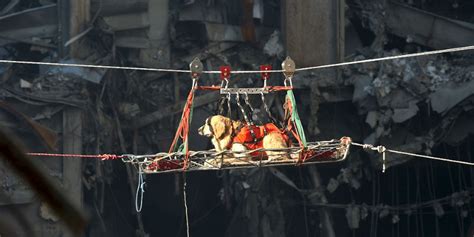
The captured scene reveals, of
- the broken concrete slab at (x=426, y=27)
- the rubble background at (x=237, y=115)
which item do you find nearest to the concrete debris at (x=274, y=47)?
the rubble background at (x=237, y=115)

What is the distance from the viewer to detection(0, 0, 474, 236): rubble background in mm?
22234

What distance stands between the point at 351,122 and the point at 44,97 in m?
6.52

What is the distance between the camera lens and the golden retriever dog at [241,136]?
12.7 metres

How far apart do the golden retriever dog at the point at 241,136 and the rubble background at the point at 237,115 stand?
9.20 m

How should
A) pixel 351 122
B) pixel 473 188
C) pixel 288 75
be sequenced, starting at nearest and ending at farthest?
pixel 288 75 → pixel 473 188 → pixel 351 122

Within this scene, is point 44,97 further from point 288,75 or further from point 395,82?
point 288,75

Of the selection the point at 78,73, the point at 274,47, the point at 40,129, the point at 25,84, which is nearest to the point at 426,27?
the point at 274,47

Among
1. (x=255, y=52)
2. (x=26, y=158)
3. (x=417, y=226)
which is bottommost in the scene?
(x=417, y=226)

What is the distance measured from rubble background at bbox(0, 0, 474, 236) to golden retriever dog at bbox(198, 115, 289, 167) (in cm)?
920

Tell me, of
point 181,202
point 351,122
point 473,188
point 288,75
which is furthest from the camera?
point 181,202

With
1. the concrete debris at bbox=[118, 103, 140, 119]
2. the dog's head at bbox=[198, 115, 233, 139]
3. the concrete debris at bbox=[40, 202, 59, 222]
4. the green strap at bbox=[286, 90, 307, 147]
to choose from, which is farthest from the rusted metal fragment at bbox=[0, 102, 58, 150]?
the green strap at bbox=[286, 90, 307, 147]

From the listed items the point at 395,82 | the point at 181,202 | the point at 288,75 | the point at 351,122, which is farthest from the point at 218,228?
the point at 288,75

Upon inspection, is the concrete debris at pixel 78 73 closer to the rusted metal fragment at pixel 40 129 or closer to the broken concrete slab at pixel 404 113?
the rusted metal fragment at pixel 40 129

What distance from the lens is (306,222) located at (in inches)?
944
